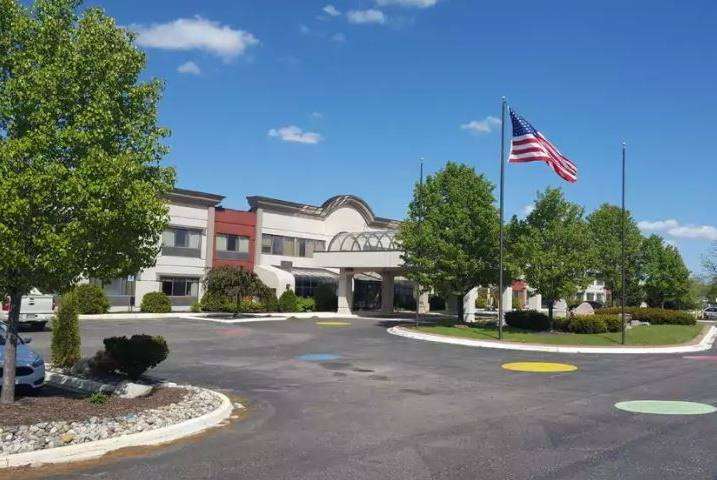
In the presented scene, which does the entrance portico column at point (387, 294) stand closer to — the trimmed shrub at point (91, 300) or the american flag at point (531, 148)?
the trimmed shrub at point (91, 300)

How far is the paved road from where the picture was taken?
794cm

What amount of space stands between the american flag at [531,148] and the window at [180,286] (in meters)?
27.7

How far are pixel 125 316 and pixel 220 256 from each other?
11984mm

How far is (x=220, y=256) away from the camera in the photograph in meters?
48.8

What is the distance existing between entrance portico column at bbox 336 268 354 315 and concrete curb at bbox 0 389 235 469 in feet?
115

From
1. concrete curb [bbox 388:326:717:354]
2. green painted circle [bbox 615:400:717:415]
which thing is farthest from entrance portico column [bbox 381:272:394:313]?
green painted circle [bbox 615:400:717:415]

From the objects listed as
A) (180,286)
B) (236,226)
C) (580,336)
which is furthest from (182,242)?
(580,336)

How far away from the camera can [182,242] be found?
4666 centimetres

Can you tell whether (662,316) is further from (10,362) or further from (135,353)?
(10,362)

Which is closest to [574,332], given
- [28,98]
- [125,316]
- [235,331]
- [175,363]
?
[235,331]

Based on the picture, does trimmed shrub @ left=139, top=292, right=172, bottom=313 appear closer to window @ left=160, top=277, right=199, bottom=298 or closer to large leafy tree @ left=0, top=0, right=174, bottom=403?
window @ left=160, top=277, right=199, bottom=298

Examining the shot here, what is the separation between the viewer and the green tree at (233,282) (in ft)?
128

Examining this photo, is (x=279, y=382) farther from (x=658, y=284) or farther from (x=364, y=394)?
(x=658, y=284)

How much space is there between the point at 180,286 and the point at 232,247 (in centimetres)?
517
